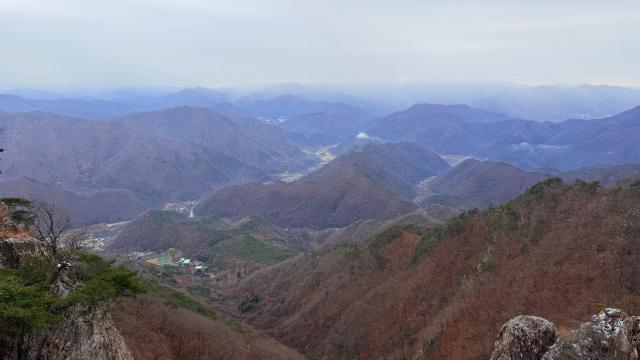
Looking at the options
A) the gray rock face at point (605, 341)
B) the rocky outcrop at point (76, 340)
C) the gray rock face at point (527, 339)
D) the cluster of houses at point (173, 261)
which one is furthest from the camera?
the cluster of houses at point (173, 261)

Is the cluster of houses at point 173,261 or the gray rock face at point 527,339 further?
the cluster of houses at point 173,261

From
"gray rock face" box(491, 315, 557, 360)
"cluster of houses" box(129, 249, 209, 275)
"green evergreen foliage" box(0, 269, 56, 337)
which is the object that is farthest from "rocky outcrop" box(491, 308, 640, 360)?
"cluster of houses" box(129, 249, 209, 275)

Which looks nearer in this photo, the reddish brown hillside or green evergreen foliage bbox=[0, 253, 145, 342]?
green evergreen foliage bbox=[0, 253, 145, 342]

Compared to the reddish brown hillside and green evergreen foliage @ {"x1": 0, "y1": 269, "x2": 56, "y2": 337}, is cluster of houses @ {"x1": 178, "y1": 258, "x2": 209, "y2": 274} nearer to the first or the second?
the reddish brown hillside

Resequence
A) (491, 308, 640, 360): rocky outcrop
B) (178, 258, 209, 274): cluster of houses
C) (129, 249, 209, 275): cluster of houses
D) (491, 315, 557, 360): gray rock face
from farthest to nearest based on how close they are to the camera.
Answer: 1. (129, 249, 209, 275): cluster of houses
2. (178, 258, 209, 274): cluster of houses
3. (491, 315, 557, 360): gray rock face
4. (491, 308, 640, 360): rocky outcrop

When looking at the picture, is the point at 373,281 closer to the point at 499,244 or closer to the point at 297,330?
the point at 297,330

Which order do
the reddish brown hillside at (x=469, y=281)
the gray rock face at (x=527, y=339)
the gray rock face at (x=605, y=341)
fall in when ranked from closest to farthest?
the gray rock face at (x=605, y=341) → the gray rock face at (x=527, y=339) → the reddish brown hillside at (x=469, y=281)

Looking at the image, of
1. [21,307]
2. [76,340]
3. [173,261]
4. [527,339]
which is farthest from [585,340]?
[173,261]

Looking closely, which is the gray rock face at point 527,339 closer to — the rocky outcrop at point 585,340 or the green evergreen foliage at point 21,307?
the rocky outcrop at point 585,340

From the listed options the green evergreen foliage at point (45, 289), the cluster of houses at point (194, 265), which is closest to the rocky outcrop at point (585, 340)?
the green evergreen foliage at point (45, 289)

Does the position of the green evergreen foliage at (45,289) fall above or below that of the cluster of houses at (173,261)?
above

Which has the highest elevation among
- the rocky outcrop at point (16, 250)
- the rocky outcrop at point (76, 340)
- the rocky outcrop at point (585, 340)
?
the rocky outcrop at point (16, 250)
